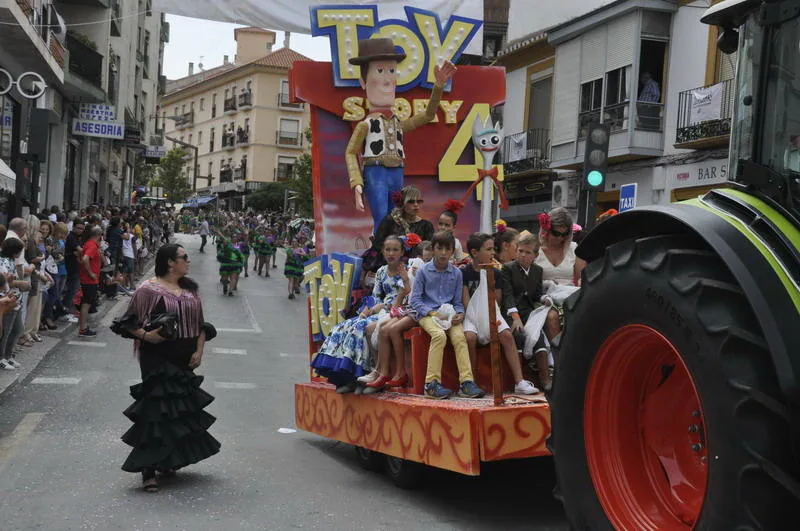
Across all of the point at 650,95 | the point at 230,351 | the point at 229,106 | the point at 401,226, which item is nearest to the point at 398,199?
the point at 401,226

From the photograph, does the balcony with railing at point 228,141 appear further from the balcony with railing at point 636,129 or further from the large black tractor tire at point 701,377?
the large black tractor tire at point 701,377

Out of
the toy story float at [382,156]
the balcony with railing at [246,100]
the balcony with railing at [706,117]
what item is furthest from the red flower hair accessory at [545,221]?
the balcony with railing at [246,100]

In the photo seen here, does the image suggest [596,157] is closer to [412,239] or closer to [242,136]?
[412,239]

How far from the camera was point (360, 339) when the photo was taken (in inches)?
314

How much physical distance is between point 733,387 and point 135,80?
51171mm

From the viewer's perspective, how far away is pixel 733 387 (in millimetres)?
3094

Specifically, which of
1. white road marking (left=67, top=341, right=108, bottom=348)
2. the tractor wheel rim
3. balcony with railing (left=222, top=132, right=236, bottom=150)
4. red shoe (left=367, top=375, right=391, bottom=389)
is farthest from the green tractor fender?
balcony with railing (left=222, top=132, right=236, bottom=150)

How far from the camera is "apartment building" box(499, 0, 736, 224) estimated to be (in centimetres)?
2289

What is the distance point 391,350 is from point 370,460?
95 cm

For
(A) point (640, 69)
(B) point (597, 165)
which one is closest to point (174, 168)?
(A) point (640, 69)

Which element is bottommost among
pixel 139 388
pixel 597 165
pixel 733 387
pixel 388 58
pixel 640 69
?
pixel 139 388

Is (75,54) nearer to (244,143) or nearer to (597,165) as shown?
(597,165)

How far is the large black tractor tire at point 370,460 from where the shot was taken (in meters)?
7.75

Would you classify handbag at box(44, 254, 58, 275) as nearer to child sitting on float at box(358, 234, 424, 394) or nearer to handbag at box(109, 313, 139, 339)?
handbag at box(109, 313, 139, 339)
